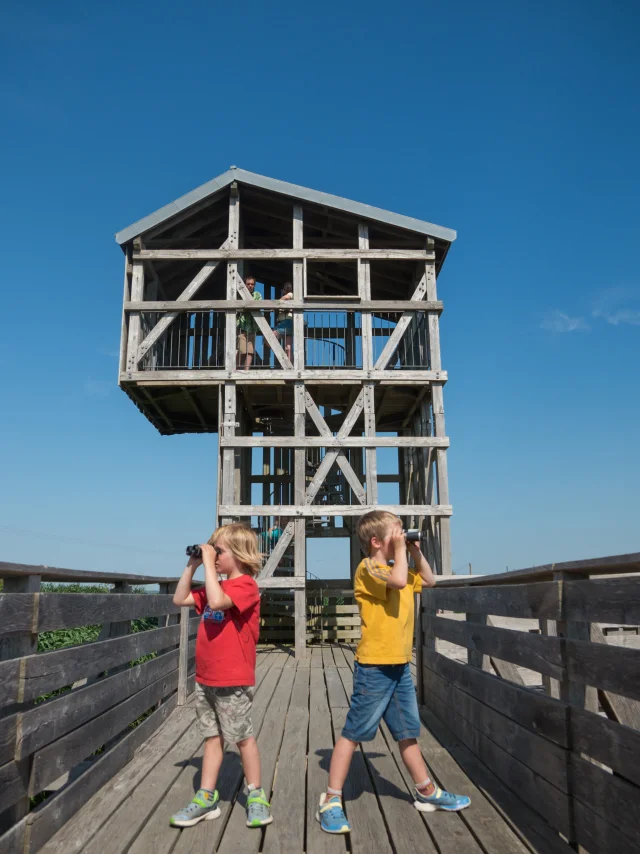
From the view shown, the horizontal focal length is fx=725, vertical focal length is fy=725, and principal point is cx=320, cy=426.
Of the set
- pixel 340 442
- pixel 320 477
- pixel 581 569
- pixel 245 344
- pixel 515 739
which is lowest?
pixel 515 739

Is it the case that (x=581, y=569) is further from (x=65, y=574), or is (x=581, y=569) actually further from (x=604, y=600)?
(x=65, y=574)

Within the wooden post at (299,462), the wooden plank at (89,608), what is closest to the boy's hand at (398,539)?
the wooden plank at (89,608)

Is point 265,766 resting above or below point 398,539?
below

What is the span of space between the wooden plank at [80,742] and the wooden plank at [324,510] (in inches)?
258

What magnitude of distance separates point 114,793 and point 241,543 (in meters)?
1.71

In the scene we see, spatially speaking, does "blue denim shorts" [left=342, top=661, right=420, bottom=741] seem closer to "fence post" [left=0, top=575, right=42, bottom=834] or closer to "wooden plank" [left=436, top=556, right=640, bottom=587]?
"wooden plank" [left=436, top=556, right=640, bottom=587]

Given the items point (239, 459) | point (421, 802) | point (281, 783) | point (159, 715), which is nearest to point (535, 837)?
point (421, 802)

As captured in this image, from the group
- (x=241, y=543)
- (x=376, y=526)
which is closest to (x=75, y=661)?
(x=241, y=543)

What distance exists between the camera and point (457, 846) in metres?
3.37

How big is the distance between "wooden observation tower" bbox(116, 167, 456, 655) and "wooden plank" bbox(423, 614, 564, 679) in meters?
6.85

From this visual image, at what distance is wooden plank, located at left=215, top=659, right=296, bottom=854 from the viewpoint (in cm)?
343

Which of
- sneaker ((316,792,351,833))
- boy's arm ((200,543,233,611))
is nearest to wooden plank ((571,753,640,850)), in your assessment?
sneaker ((316,792,351,833))

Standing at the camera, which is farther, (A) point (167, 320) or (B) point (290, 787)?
(A) point (167, 320)

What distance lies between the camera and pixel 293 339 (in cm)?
1320
